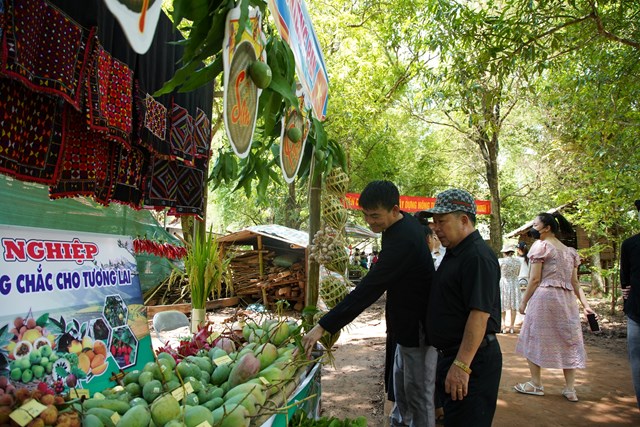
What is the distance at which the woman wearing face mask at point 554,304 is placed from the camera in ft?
15.5

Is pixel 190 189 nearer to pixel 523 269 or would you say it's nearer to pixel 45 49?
pixel 45 49

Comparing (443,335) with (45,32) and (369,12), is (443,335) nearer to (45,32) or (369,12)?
(45,32)

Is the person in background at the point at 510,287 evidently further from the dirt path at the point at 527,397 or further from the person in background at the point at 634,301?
the person in background at the point at 634,301

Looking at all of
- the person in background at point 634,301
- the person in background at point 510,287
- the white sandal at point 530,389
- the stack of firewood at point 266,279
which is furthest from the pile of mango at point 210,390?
the stack of firewood at point 266,279

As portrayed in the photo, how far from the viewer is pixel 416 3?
33.3 feet

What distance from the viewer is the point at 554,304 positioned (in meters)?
4.78

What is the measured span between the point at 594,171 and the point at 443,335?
26.7 ft

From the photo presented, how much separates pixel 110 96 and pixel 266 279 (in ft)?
28.0

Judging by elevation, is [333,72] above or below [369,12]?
below

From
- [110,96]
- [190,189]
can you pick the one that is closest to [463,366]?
[110,96]

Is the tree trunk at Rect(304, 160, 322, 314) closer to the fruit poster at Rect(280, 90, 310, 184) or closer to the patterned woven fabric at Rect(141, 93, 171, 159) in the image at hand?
the fruit poster at Rect(280, 90, 310, 184)

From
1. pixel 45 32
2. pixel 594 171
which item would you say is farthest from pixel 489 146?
pixel 45 32

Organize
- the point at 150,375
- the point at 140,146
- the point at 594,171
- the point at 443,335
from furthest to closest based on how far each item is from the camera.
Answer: the point at 594,171
the point at 140,146
the point at 443,335
the point at 150,375

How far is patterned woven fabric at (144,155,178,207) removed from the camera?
3.80 meters
